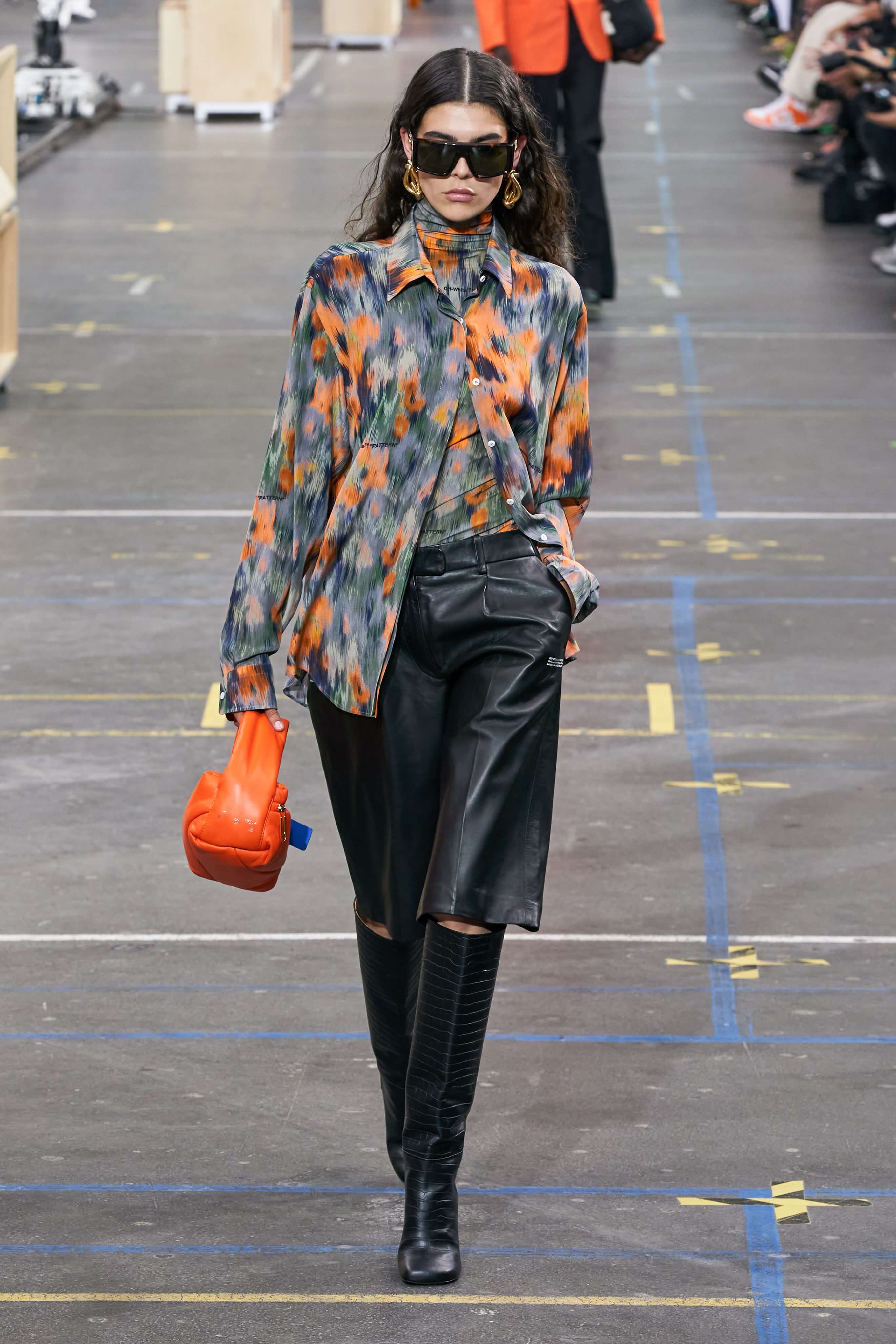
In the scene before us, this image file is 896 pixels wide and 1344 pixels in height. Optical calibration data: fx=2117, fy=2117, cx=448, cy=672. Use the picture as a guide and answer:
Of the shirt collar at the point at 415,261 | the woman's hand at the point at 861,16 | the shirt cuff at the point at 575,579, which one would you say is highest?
the shirt collar at the point at 415,261

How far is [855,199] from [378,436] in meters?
12.5

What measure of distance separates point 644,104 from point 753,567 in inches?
595

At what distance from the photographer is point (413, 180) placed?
3.09m

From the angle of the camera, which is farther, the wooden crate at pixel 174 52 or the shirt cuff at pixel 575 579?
the wooden crate at pixel 174 52

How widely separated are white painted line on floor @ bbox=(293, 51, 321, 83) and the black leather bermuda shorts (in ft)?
68.4

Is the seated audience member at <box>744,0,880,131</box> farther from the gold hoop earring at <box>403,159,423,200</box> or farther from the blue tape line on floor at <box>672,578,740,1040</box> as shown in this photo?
the gold hoop earring at <box>403,159,423,200</box>

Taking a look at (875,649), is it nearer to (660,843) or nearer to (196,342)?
(660,843)

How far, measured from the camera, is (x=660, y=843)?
5102 mm

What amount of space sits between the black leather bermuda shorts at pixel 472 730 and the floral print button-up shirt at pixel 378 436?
4cm

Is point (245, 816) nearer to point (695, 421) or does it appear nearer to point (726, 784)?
point (726, 784)

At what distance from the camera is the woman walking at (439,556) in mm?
2992

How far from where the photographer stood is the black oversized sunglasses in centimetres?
301

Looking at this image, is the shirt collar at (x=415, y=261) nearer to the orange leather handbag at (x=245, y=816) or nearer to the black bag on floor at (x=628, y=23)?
the orange leather handbag at (x=245, y=816)

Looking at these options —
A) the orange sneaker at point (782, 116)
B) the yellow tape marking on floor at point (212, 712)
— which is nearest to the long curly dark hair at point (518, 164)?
the yellow tape marking on floor at point (212, 712)
